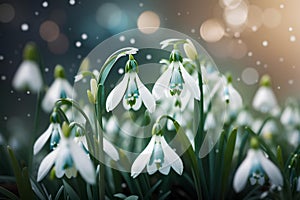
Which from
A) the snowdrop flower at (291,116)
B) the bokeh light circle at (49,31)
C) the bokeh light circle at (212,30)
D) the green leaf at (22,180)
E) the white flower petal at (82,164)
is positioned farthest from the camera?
the bokeh light circle at (212,30)

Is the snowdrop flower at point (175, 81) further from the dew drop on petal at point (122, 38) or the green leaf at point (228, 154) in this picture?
the dew drop on petal at point (122, 38)

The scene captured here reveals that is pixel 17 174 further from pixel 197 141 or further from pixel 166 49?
pixel 166 49

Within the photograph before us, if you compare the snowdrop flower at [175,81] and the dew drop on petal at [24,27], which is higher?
the dew drop on petal at [24,27]

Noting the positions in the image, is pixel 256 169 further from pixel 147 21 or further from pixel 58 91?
pixel 147 21

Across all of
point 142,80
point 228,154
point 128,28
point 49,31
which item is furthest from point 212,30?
point 228,154

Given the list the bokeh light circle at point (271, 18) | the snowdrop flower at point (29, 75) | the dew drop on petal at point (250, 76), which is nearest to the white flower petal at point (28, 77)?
the snowdrop flower at point (29, 75)

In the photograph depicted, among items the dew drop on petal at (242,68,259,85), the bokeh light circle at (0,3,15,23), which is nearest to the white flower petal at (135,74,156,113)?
the bokeh light circle at (0,3,15,23)
